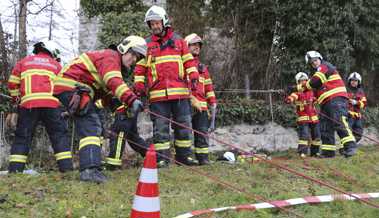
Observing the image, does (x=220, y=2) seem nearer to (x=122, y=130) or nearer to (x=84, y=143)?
(x=122, y=130)

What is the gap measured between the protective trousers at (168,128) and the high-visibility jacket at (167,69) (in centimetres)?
13

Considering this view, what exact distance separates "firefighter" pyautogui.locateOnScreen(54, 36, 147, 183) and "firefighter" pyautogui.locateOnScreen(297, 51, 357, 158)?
4359mm

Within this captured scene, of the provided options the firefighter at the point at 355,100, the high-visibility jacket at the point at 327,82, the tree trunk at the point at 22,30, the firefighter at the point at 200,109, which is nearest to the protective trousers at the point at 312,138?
the firefighter at the point at 355,100

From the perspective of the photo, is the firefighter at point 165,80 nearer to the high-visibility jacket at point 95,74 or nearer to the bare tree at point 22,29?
the high-visibility jacket at point 95,74

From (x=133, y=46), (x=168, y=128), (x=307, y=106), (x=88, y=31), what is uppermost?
(x=88, y=31)

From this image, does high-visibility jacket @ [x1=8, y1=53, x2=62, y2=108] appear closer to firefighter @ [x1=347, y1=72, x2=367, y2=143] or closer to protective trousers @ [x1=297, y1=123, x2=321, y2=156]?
protective trousers @ [x1=297, y1=123, x2=321, y2=156]

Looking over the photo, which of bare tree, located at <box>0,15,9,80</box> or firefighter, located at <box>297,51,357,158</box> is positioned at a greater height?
bare tree, located at <box>0,15,9,80</box>


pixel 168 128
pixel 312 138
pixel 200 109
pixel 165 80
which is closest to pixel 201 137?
pixel 200 109

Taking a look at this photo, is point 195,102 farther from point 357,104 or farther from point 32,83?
point 357,104

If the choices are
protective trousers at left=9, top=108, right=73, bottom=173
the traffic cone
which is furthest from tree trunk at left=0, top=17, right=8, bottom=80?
the traffic cone

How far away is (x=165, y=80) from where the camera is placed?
22.0 ft

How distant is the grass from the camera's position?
182 inches

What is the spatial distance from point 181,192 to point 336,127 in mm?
4292

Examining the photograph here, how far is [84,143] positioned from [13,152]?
169cm
